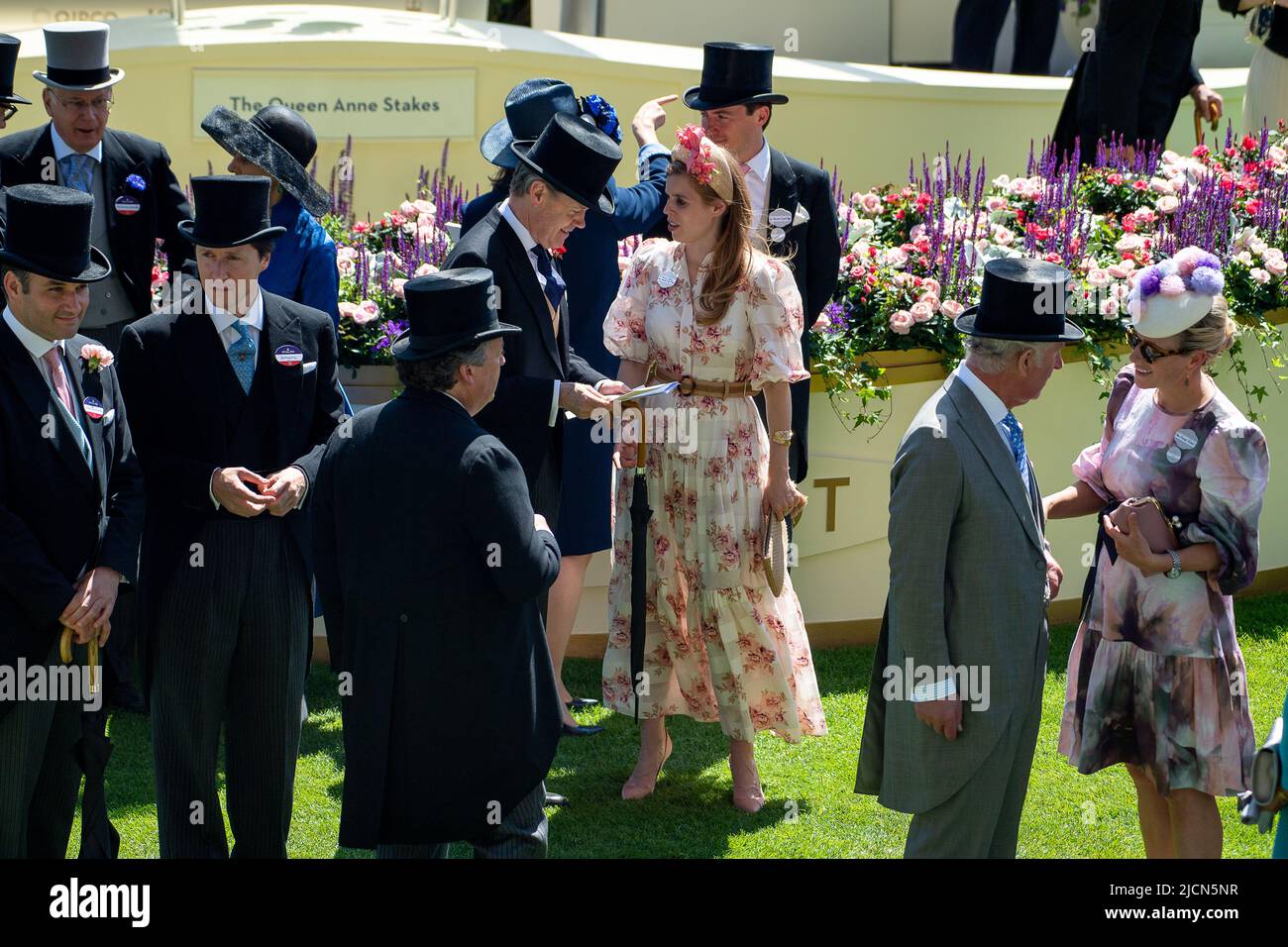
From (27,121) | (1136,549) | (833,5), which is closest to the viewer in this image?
(1136,549)

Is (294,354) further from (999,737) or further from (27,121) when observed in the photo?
(27,121)

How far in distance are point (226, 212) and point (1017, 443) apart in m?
2.07

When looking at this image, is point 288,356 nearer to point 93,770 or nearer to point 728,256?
point 93,770

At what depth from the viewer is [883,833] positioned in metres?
4.97

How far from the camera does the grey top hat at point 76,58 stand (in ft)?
17.8

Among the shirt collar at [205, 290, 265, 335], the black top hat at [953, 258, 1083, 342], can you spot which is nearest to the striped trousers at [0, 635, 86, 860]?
the shirt collar at [205, 290, 265, 335]

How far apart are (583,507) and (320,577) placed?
172 centimetres

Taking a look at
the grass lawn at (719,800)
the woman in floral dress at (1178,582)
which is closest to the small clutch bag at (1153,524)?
the woman in floral dress at (1178,582)

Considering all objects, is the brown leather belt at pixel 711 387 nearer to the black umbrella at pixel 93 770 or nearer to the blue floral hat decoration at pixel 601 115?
the blue floral hat decoration at pixel 601 115

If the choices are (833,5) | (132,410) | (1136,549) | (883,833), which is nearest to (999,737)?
(1136,549)

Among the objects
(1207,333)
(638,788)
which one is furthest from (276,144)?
(1207,333)

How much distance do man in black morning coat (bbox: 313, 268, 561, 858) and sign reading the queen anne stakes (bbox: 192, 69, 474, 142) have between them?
6.35m

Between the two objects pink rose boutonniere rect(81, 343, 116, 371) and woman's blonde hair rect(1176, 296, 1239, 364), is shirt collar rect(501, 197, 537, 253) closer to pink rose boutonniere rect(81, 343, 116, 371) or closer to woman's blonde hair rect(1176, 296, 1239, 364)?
pink rose boutonniere rect(81, 343, 116, 371)

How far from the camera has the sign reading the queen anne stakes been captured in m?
9.63
